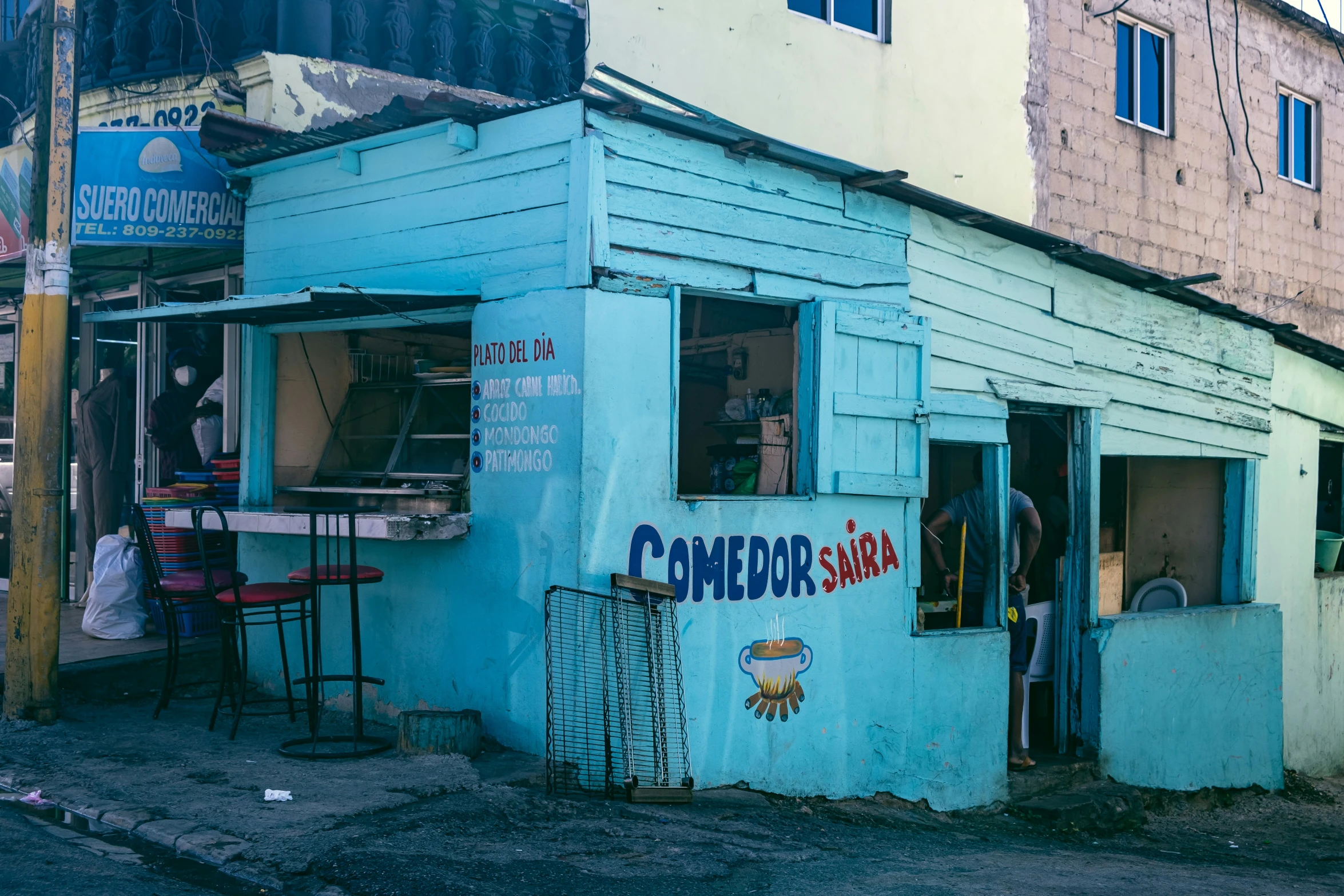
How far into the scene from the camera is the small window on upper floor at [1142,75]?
1345 centimetres

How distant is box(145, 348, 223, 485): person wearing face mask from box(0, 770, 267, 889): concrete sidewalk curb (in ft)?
12.3

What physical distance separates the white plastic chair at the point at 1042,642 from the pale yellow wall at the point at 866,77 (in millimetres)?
4524

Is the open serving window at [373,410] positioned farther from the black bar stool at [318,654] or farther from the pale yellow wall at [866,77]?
the pale yellow wall at [866,77]

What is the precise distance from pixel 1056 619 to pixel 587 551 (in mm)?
4649

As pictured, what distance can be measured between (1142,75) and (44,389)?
38.8 feet

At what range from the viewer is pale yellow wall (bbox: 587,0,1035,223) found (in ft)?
33.1

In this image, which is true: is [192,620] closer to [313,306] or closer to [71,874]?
[313,306]

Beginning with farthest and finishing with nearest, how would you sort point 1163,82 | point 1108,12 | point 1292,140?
1. point 1292,140
2. point 1163,82
3. point 1108,12

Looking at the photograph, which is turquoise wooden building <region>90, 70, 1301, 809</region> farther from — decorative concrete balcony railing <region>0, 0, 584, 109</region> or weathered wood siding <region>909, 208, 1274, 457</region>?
decorative concrete balcony railing <region>0, 0, 584, 109</region>

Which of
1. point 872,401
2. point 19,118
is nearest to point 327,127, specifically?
point 872,401

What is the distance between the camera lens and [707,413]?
31.7ft

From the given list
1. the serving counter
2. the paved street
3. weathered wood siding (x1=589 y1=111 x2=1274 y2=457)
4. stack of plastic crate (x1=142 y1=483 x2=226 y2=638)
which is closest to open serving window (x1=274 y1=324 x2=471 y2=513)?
the serving counter

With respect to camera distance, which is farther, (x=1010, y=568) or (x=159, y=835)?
(x=1010, y=568)

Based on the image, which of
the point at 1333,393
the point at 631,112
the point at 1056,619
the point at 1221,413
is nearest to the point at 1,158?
the point at 631,112
